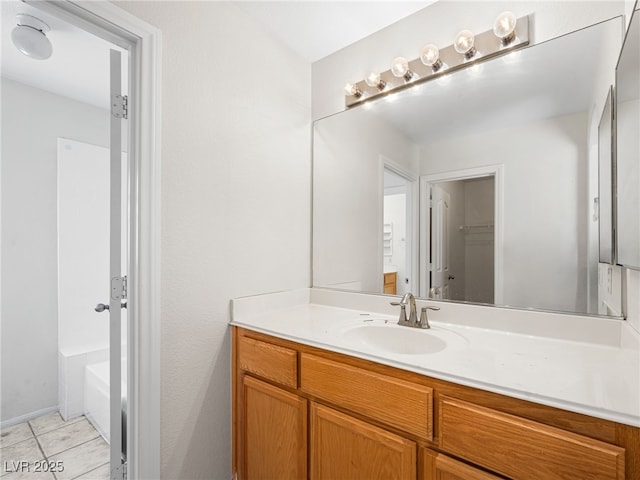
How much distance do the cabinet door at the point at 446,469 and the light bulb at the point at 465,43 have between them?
1541mm

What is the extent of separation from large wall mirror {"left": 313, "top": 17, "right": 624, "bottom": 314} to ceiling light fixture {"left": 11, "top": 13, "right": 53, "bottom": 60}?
1520 mm

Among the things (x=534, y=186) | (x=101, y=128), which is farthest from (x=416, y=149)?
(x=101, y=128)

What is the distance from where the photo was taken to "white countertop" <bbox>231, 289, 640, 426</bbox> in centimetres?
74

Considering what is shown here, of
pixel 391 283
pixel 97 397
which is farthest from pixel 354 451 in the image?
pixel 97 397

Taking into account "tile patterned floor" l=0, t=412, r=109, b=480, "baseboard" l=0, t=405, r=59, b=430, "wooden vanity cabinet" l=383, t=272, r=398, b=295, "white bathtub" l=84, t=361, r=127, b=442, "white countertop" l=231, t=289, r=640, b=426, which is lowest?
"tile patterned floor" l=0, t=412, r=109, b=480

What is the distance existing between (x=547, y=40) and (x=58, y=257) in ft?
10.4

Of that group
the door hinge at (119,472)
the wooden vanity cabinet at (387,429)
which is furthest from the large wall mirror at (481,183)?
the door hinge at (119,472)

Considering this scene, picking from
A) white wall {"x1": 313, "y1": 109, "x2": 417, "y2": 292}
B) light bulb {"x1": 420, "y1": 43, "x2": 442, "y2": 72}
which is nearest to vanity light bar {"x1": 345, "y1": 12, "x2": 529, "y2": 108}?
light bulb {"x1": 420, "y1": 43, "x2": 442, "y2": 72}

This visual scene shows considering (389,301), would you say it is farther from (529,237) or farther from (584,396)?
(584,396)

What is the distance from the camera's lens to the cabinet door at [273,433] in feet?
3.93

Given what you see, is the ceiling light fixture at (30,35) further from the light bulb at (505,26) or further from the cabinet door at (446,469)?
the cabinet door at (446,469)

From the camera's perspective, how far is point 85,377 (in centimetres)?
224

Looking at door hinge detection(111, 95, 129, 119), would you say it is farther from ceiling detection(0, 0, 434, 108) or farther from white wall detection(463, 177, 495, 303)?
white wall detection(463, 177, 495, 303)

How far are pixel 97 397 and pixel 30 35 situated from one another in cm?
215
